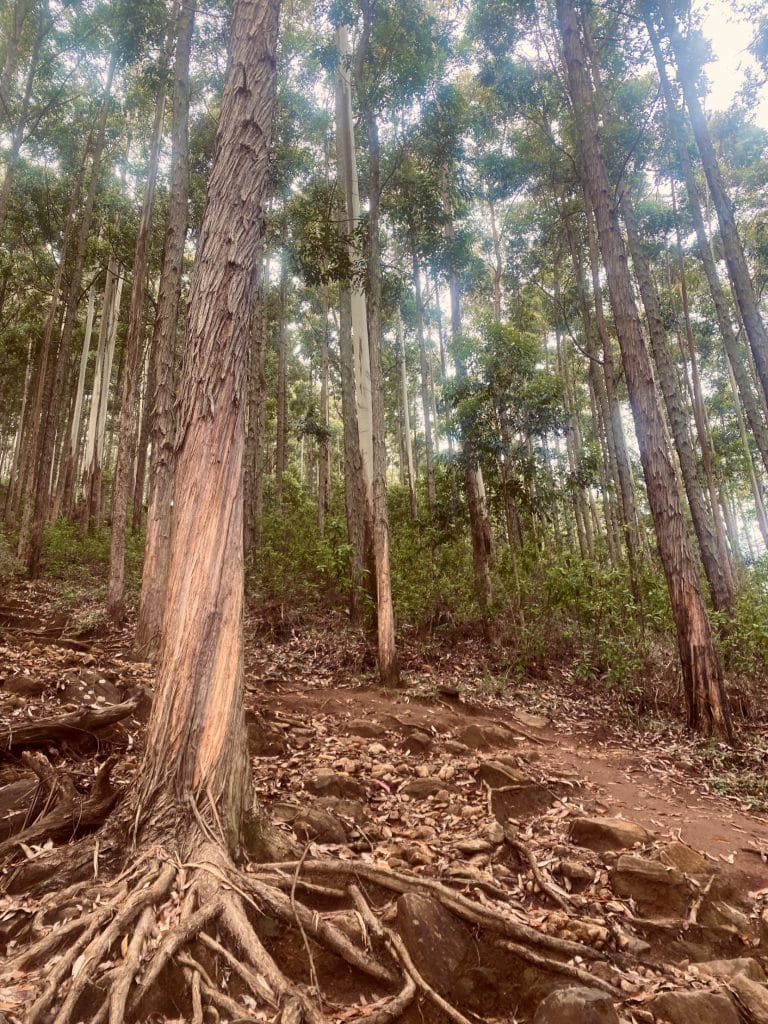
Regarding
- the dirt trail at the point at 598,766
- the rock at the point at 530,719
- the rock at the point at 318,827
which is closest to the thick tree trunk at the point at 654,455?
the dirt trail at the point at 598,766

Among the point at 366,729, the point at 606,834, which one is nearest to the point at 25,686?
the point at 366,729

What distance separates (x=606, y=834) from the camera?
3.53 metres

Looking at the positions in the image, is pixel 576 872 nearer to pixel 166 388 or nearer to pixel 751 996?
pixel 751 996

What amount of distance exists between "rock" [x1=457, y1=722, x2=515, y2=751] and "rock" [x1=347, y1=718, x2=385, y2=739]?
0.86m

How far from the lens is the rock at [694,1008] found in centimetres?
204

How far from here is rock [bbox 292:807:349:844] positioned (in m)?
3.32

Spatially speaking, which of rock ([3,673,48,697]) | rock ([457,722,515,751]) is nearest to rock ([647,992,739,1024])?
rock ([457,722,515,751])

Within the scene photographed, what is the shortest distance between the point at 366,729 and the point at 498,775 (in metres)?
1.66

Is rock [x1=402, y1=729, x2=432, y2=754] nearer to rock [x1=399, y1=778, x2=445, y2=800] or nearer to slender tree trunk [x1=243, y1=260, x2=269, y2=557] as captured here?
rock [x1=399, y1=778, x2=445, y2=800]

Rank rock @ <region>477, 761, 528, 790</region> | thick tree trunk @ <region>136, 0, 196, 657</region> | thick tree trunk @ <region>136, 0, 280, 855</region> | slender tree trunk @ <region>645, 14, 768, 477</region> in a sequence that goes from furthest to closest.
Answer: slender tree trunk @ <region>645, 14, 768, 477</region> → thick tree trunk @ <region>136, 0, 196, 657</region> → rock @ <region>477, 761, 528, 790</region> → thick tree trunk @ <region>136, 0, 280, 855</region>

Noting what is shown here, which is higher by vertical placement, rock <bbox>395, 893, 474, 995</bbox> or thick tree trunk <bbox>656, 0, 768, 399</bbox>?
thick tree trunk <bbox>656, 0, 768, 399</bbox>

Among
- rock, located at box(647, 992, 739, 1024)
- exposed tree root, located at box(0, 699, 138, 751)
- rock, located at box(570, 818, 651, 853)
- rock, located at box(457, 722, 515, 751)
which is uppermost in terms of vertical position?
exposed tree root, located at box(0, 699, 138, 751)

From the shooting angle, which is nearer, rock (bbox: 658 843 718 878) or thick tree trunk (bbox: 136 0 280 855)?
thick tree trunk (bbox: 136 0 280 855)

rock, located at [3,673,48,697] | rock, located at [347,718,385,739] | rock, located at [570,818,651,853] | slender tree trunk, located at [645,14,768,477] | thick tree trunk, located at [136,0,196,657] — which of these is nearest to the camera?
rock, located at [570,818,651,853]
